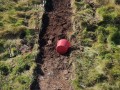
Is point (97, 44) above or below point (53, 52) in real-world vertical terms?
above

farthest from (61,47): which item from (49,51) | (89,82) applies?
(89,82)

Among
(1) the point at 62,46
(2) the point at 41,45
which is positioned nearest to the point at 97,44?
(1) the point at 62,46

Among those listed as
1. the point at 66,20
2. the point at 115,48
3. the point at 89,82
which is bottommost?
the point at 89,82

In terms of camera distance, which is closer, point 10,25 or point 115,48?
point 115,48

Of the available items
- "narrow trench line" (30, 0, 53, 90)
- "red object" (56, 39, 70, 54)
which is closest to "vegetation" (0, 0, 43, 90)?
"narrow trench line" (30, 0, 53, 90)

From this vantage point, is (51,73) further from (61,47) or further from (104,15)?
(104,15)

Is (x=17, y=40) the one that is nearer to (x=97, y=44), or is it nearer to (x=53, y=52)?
(x=53, y=52)
